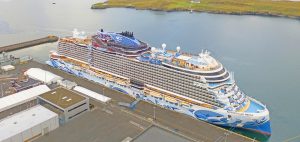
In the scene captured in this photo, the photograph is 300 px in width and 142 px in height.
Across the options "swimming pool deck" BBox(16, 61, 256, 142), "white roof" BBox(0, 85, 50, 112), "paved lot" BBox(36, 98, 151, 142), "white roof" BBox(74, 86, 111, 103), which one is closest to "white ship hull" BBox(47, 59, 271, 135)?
"swimming pool deck" BBox(16, 61, 256, 142)

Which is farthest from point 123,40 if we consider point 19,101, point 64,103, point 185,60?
point 19,101

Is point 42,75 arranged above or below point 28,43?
below

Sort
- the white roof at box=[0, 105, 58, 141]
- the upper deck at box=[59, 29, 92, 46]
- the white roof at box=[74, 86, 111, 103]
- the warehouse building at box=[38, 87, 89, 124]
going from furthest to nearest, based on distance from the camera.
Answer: the upper deck at box=[59, 29, 92, 46] < the white roof at box=[74, 86, 111, 103] < the warehouse building at box=[38, 87, 89, 124] < the white roof at box=[0, 105, 58, 141]

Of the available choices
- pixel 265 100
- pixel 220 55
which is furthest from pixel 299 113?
pixel 220 55

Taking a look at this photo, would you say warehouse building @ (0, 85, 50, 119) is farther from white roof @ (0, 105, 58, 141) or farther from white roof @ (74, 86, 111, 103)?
white roof @ (0, 105, 58, 141)

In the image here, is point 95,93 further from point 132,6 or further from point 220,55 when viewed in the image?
point 132,6

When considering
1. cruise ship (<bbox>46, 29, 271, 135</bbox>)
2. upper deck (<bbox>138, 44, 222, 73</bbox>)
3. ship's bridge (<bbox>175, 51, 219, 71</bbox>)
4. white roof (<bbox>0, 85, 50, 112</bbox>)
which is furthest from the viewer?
white roof (<bbox>0, 85, 50, 112</bbox>)

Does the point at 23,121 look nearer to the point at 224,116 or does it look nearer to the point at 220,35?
the point at 224,116
